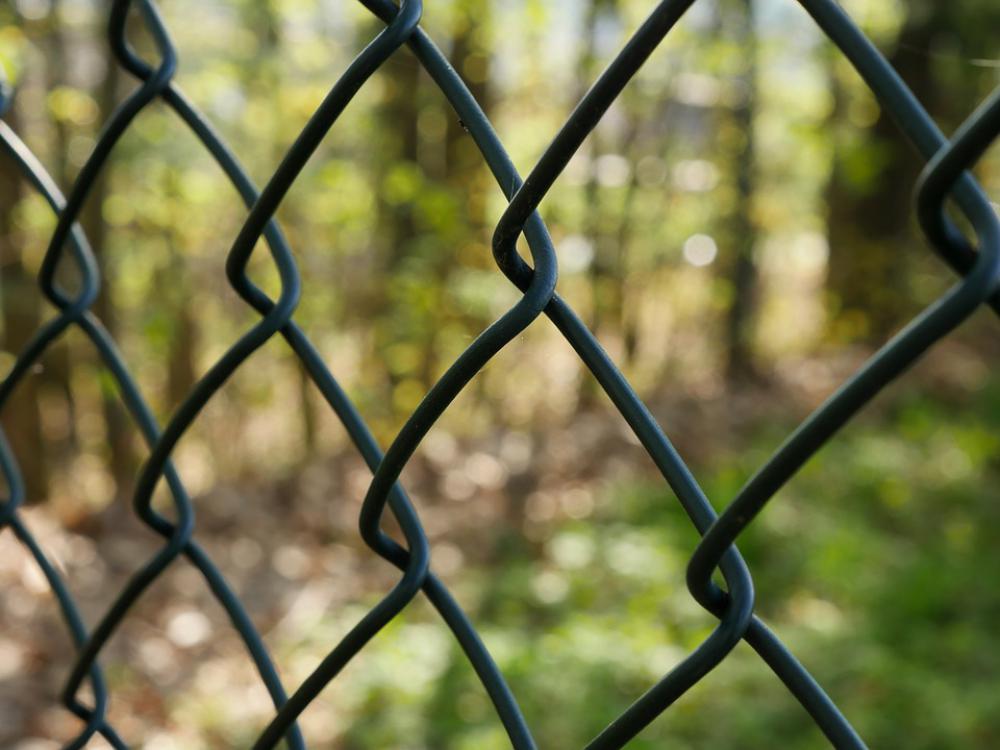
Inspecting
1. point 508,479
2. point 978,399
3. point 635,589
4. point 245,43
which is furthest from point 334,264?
point 978,399

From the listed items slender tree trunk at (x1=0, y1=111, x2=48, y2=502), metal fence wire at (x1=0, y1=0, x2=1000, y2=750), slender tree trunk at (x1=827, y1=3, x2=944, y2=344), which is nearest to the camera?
metal fence wire at (x1=0, y1=0, x2=1000, y2=750)

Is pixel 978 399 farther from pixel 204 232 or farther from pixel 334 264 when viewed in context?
pixel 204 232

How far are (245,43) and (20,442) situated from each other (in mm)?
2715

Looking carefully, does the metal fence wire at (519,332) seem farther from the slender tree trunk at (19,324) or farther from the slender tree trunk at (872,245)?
the slender tree trunk at (872,245)

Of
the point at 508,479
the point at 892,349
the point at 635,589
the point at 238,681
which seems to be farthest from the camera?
the point at 508,479

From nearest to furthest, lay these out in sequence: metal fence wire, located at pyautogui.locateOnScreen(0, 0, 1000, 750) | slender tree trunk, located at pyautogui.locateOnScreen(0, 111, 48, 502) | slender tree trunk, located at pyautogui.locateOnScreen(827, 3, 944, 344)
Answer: metal fence wire, located at pyautogui.locateOnScreen(0, 0, 1000, 750), slender tree trunk, located at pyautogui.locateOnScreen(0, 111, 48, 502), slender tree trunk, located at pyautogui.locateOnScreen(827, 3, 944, 344)

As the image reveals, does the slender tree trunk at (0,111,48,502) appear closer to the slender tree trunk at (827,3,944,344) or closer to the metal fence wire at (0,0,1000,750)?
the metal fence wire at (0,0,1000,750)

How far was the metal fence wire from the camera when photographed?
1.06ft

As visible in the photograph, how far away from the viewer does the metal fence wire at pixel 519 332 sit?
0.32 metres

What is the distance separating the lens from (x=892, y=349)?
0.33 metres

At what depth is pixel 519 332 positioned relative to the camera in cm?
43

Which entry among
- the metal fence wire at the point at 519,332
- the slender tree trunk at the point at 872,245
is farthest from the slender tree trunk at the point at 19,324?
the slender tree trunk at the point at 872,245

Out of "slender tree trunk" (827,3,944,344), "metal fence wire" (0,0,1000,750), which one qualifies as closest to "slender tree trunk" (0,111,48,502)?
"metal fence wire" (0,0,1000,750)

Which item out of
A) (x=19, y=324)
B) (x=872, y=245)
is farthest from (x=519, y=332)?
(x=872, y=245)
